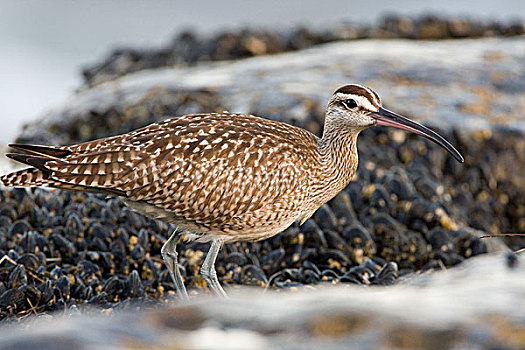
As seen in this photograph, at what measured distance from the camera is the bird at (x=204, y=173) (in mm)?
5426

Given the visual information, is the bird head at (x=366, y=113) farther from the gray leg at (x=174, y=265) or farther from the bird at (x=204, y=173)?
the gray leg at (x=174, y=265)

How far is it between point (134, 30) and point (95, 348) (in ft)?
77.8

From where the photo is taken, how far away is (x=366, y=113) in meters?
6.02

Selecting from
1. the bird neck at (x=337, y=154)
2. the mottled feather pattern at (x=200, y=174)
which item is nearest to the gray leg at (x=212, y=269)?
the mottled feather pattern at (x=200, y=174)

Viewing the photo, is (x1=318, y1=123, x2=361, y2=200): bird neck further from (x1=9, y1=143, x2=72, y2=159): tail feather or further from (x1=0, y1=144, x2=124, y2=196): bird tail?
(x1=9, y1=143, x2=72, y2=159): tail feather

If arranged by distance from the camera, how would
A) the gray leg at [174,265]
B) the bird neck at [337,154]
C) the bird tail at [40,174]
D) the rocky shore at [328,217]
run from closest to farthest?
the rocky shore at [328,217], the bird tail at [40,174], the gray leg at [174,265], the bird neck at [337,154]

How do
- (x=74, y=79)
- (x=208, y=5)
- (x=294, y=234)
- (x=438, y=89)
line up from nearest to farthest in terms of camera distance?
(x=294, y=234)
(x=438, y=89)
(x=74, y=79)
(x=208, y=5)

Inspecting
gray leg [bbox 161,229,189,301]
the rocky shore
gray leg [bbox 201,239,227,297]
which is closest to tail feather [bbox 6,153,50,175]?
the rocky shore

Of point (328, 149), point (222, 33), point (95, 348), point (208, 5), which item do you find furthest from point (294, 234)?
point (208, 5)

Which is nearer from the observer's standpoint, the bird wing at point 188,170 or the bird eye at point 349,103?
the bird wing at point 188,170

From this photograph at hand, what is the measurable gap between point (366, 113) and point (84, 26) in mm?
21494

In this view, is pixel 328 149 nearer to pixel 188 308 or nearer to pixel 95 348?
pixel 188 308

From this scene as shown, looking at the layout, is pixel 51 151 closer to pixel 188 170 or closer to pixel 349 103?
pixel 188 170

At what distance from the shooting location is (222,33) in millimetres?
13828
